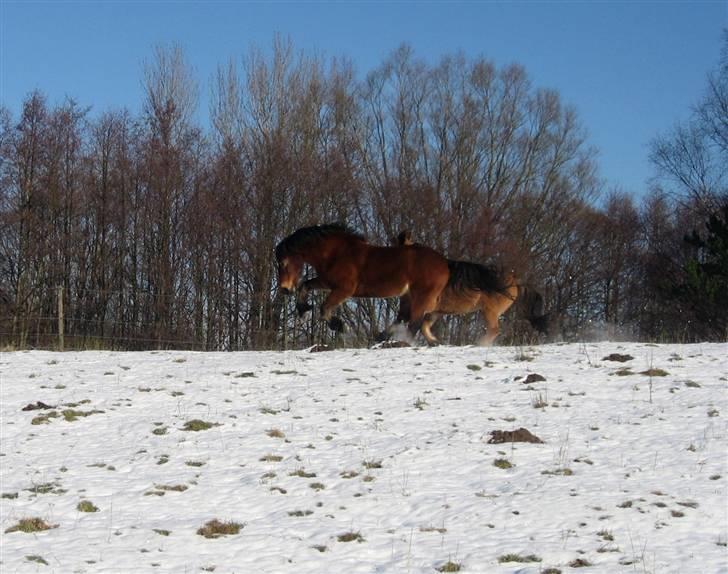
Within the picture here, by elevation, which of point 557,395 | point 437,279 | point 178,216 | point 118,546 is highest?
point 178,216

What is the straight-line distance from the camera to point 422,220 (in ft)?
126

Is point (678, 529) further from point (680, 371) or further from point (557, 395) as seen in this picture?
point (680, 371)

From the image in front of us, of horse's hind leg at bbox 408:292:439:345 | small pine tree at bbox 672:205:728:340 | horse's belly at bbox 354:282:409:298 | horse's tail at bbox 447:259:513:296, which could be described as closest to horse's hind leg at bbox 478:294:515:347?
horse's tail at bbox 447:259:513:296

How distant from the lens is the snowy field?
232 inches

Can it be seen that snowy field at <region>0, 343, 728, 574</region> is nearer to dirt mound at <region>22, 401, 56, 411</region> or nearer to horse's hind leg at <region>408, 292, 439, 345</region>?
dirt mound at <region>22, 401, 56, 411</region>

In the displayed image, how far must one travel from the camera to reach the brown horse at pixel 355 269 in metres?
14.2

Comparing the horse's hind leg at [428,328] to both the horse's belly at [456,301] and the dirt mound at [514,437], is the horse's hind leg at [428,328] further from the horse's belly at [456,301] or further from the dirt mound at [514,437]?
the dirt mound at [514,437]

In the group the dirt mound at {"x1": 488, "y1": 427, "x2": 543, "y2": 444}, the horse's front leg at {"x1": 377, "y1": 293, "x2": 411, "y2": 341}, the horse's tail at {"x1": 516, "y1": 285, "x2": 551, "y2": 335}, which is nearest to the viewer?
the dirt mound at {"x1": 488, "y1": 427, "x2": 543, "y2": 444}

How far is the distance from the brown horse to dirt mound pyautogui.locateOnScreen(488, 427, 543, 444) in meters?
6.04

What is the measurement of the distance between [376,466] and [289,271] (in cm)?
712

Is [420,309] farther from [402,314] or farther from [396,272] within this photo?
[396,272]

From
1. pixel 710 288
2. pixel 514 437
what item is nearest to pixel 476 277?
pixel 514 437

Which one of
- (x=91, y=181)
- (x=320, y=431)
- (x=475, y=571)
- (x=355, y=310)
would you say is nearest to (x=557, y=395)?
(x=320, y=431)

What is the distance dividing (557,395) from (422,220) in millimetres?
28706
